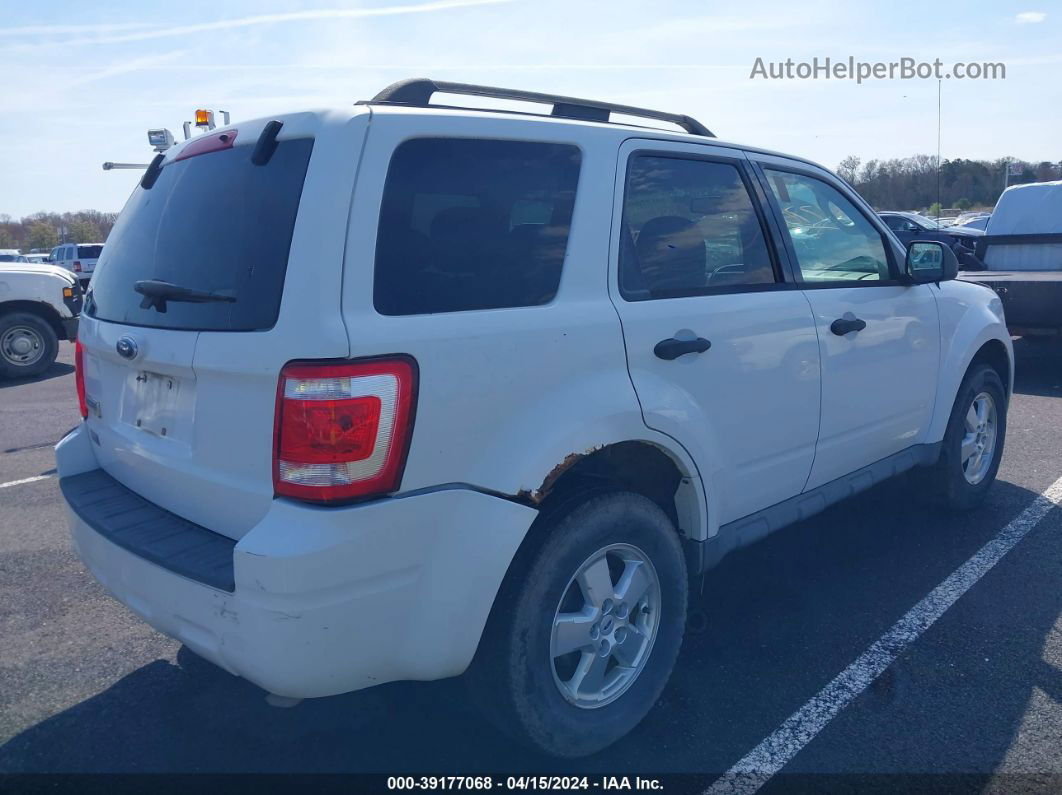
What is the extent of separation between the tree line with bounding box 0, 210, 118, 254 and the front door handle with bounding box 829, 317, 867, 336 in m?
47.1

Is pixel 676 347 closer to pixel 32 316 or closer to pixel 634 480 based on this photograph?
pixel 634 480

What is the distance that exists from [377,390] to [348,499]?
0.93 ft

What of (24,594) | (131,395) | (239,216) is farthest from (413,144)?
(24,594)

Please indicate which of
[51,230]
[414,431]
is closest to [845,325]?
[414,431]

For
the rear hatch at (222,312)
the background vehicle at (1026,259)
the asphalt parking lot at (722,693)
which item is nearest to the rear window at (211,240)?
the rear hatch at (222,312)

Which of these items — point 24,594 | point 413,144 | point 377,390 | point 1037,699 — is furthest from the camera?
point 24,594

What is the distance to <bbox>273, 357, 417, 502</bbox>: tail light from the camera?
2213 millimetres

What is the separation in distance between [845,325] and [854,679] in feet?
4.66

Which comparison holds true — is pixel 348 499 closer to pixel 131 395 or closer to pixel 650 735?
pixel 131 395

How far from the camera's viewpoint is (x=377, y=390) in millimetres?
2232

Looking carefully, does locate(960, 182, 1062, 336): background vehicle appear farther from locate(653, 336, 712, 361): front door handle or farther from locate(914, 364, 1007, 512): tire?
locate(653, 336, 712, 361): front door handle

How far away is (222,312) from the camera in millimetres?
2469

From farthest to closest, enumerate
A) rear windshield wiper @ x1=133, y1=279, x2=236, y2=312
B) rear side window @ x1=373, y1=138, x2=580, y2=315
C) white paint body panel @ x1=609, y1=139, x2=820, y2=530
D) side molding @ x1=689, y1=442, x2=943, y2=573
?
1. side molding @ x1=689, y1=442, x2=943, y2=573
2. white paint body panel @ x1=609, y1=139, x2=820, y2=530
3. rear windshield wiper @ x1=133, y1=279, x2=236, y2=312
4. rear side window @ x1=373, y1=138, x2=580, y2=315

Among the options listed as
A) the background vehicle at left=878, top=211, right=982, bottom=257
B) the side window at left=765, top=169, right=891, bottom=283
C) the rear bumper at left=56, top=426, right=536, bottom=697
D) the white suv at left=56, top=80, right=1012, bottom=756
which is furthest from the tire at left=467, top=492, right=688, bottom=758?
the background vehicle at left=878, top=211, right=982, bottom=257
